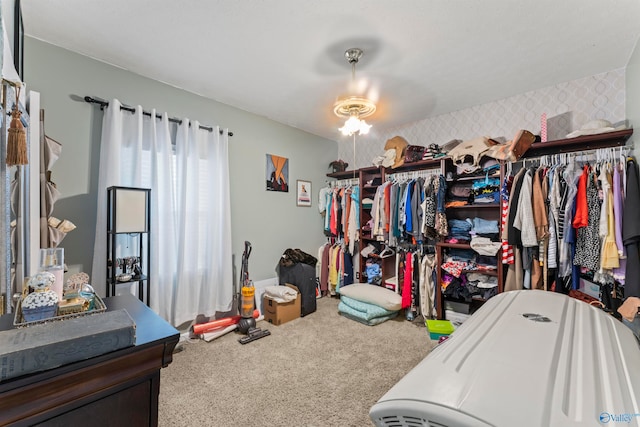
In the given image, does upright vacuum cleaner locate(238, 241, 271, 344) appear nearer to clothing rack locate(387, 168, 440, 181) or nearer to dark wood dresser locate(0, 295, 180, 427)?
dark wood dresser locate(0, 295, 180, 427)

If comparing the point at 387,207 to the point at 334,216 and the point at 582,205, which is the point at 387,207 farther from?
the point at 582,205

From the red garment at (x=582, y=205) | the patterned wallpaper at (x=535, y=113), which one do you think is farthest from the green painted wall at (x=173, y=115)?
the red garment at (x=582, y=205)

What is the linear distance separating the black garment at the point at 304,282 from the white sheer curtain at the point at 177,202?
2.60ft

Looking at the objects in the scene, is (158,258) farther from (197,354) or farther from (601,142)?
(601,142)

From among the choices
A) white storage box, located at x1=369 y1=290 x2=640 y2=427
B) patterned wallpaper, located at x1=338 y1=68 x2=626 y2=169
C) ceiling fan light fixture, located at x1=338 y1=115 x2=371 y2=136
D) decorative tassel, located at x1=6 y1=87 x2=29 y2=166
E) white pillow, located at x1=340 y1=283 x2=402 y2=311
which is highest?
patterned wallpaper, located at x1=338 y1=68 x2=626 y2=169

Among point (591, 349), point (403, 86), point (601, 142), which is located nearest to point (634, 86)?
point (601, 142)

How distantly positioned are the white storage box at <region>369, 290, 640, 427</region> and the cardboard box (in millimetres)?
2188

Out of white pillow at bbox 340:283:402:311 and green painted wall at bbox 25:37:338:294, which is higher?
green painted wall at bbox 25:37:338:294

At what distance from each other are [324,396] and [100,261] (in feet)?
6.53

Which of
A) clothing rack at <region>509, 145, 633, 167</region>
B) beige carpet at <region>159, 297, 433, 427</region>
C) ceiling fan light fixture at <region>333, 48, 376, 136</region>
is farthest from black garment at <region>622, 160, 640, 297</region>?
ceiling fan light fixture at <region>333, 48, 376, 136</region>

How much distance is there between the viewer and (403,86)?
2709 mm

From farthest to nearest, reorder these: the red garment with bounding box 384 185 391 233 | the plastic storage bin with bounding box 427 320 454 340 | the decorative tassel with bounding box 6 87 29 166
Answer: the red garment with bounding box 384 185 391 233 → the plastic storage bin with bounding box 427 320 454 340 → the decorative tassel with bounding box 6 87 29 166

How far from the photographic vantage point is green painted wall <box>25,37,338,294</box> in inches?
82.5

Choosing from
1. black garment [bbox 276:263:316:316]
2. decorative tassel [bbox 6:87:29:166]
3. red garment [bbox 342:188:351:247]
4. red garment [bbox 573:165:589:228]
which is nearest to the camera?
decorative tassel [bbox 6:87:29:166]
